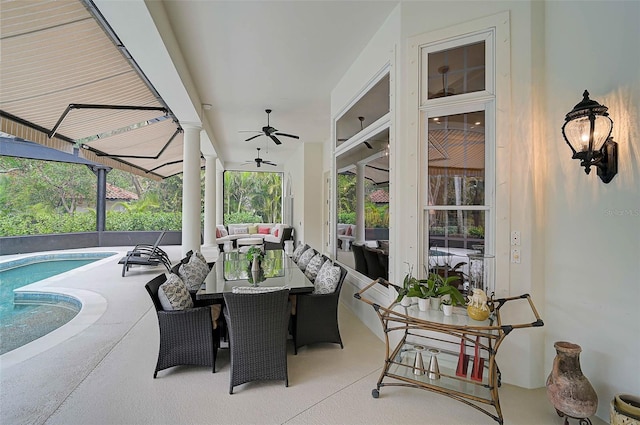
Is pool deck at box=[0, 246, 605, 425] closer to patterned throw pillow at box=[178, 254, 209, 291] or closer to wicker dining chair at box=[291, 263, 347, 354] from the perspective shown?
wicker dining chair at box=[291, 263, 347, 354]

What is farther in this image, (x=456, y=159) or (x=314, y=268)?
(x=314, y=268)

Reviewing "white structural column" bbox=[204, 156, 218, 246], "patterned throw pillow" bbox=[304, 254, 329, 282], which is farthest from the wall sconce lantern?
"white structural column" bbox=[204, 156, 218, 246]

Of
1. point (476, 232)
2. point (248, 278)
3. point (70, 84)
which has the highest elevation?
point (70, 84)

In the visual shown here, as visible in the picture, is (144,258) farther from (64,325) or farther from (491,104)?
(491,104)

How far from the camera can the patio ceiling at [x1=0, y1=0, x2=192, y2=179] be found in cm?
293

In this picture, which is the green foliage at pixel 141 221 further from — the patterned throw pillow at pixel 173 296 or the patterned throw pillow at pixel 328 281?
the patterned throw pillow at pixel 328 281

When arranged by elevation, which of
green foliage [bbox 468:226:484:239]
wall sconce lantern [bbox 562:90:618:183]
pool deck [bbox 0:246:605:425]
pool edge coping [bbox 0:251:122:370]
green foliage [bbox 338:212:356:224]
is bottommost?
pool deck [bbox 0:246:605:425]

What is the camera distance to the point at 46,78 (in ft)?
12.8

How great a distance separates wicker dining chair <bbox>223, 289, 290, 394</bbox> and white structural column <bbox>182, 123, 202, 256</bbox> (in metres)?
3.78

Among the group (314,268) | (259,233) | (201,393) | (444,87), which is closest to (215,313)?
(201,393)

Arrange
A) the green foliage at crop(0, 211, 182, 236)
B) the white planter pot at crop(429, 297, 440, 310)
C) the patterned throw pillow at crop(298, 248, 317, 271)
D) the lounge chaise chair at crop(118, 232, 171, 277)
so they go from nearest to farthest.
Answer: the white planter pot at crop(429, 297, 440, 310) < the patterned throw pillow at crop(298, 248, 317, 271) < the lounge chaise chair at crop(118, 232, 171, 277) < the green foliage at crop(0, 211, 182, 236)

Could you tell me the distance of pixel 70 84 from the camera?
4215 mm

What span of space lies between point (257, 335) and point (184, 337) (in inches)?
29.9

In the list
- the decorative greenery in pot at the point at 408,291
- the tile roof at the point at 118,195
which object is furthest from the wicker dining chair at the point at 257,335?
the tile roof at the point at 118,195
